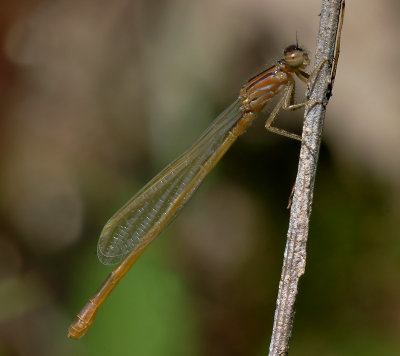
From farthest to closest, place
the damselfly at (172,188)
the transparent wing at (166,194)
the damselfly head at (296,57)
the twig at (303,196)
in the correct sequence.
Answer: the transparent wing at (166,194) < the damselfly at (172,188) < the damselfly head at (296,57) < the twig at (303,196)

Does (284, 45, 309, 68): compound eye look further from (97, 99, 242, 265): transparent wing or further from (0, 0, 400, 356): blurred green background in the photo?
(0, 0, 400, 356): blurred green background

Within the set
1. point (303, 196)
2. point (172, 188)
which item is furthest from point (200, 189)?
point (303, 196)

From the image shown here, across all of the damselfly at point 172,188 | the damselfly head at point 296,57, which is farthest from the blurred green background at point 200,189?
the damselfly head at point 296,57

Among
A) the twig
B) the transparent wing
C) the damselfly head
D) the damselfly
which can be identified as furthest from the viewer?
the transparent wing

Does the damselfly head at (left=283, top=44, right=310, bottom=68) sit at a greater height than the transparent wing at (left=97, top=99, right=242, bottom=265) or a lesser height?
greater

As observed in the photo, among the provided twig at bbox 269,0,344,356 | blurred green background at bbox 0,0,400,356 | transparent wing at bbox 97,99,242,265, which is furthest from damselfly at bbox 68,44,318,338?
twig at bbox 269,0,344,356

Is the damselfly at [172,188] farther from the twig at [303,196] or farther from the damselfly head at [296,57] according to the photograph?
the twig at [303,196]

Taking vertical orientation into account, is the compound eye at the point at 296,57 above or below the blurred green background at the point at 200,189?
above

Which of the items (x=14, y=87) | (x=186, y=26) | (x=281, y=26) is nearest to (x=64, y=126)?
(x=14, y=87)
